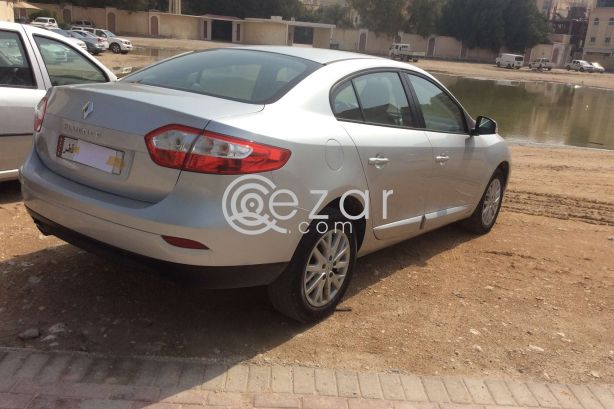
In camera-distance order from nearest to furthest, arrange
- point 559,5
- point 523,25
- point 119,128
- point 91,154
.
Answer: point 119,128, point 91,154, point 523,25, point 559,5

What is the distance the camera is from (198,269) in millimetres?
2889

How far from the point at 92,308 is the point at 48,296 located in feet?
1.13

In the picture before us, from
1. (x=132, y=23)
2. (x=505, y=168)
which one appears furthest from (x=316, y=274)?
(x=132, y=23)

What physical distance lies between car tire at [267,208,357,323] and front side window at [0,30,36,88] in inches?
140

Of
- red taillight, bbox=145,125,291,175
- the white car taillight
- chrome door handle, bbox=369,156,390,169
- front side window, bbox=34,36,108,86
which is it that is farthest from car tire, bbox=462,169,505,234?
front side window, bbox=34,36,108,86

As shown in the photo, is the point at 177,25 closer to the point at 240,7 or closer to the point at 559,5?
the point at 240,7

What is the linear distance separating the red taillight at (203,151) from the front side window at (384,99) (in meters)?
1.16

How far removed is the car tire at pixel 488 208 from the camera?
5.39 meters

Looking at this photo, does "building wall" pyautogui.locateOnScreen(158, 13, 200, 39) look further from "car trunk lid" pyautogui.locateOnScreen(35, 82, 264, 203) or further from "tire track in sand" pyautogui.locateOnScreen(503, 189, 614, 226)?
"car trunk lid" pyautogui.locateOnScreen(35, 82, 264, 203)

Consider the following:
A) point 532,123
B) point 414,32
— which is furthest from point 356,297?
point 414,32

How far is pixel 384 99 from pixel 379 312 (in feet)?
4.88

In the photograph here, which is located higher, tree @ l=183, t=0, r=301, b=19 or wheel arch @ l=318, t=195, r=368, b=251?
tree @ l=183, t=0, r=301, b=19

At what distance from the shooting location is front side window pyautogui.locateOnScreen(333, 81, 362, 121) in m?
3.52

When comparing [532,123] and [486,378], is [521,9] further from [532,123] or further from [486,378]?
[486,378]
